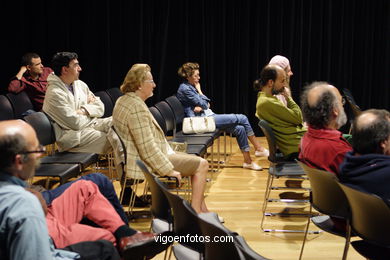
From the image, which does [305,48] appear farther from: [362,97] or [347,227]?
[347,227]

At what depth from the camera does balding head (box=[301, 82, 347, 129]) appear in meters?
3.81

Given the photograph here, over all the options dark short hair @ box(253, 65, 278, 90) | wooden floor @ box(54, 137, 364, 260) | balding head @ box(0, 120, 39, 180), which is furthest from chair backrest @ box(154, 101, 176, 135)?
balding head @ box(0, 120, 39, 180)

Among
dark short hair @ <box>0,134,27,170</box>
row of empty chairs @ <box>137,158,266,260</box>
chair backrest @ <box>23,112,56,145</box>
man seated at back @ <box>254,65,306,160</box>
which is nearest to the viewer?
dark short hair @ <box>0,134,27,170</box>

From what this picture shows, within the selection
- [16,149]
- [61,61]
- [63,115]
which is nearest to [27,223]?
[16,149]

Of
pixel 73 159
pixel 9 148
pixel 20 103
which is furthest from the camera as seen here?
pixel 20 103

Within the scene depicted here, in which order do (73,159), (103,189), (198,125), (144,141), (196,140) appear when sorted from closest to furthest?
1. (103,189)
2. (144,141)
3. (73,159)
4. (196,140)
5. (198,125)

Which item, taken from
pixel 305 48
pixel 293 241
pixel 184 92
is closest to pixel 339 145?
pixel 293 241

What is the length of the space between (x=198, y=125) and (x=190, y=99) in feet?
1.95

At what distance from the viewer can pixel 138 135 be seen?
445cm

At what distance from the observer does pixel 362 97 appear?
885 cm

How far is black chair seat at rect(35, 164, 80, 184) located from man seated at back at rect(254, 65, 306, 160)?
1.76 m

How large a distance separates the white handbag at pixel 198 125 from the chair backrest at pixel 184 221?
3.53m

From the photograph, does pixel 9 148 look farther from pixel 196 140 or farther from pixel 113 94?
pixel 113 94

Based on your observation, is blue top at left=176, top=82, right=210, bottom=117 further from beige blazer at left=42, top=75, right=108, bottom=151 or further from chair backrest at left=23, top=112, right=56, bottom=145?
chair backrest at left=23, top=112, right=56, bottom=145
